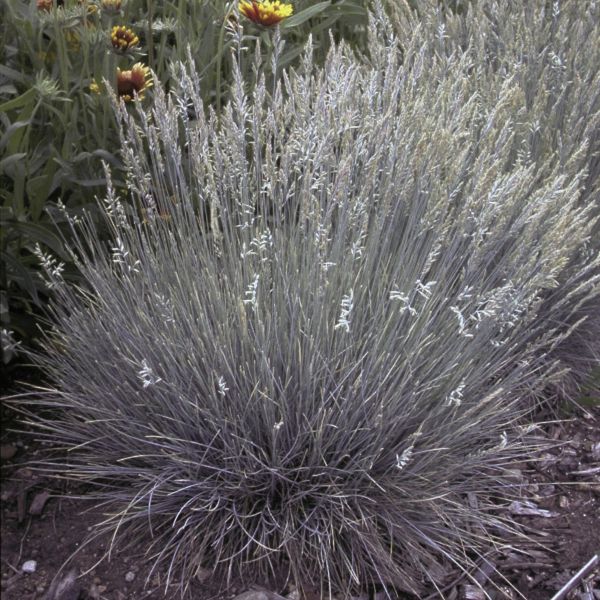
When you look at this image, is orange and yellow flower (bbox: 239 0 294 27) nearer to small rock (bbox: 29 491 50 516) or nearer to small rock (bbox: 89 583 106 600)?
small rock (bbox: 29 491 50 516)

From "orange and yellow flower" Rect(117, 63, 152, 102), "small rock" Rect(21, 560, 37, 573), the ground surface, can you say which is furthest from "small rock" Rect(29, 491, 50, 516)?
"orange and yellow flower" Rect(117, 63, 152, 102)

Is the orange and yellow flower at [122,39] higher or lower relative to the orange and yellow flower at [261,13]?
lower

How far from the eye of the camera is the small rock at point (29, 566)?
2.06 m

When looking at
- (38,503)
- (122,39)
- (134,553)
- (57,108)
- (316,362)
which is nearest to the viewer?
(316,362)

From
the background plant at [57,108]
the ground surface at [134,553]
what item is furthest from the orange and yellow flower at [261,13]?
the ground surface at [134,553]

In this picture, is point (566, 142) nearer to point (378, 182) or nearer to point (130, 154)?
point (378, 182)

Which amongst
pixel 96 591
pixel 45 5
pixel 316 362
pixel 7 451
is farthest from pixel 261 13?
pixel 96 591

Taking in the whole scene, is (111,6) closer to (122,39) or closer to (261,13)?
(122,39)

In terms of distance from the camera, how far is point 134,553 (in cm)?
205

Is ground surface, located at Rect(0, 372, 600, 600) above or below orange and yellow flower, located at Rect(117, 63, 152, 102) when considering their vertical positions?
below

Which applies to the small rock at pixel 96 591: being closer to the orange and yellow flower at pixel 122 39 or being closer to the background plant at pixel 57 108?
the background plant at pixel 57 108

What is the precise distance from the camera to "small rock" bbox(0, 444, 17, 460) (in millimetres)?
2350

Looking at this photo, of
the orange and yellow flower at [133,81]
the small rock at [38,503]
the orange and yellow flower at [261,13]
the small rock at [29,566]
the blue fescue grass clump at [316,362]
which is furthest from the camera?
the orange and yellow flower at [133,81]

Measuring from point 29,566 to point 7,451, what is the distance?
39cm
